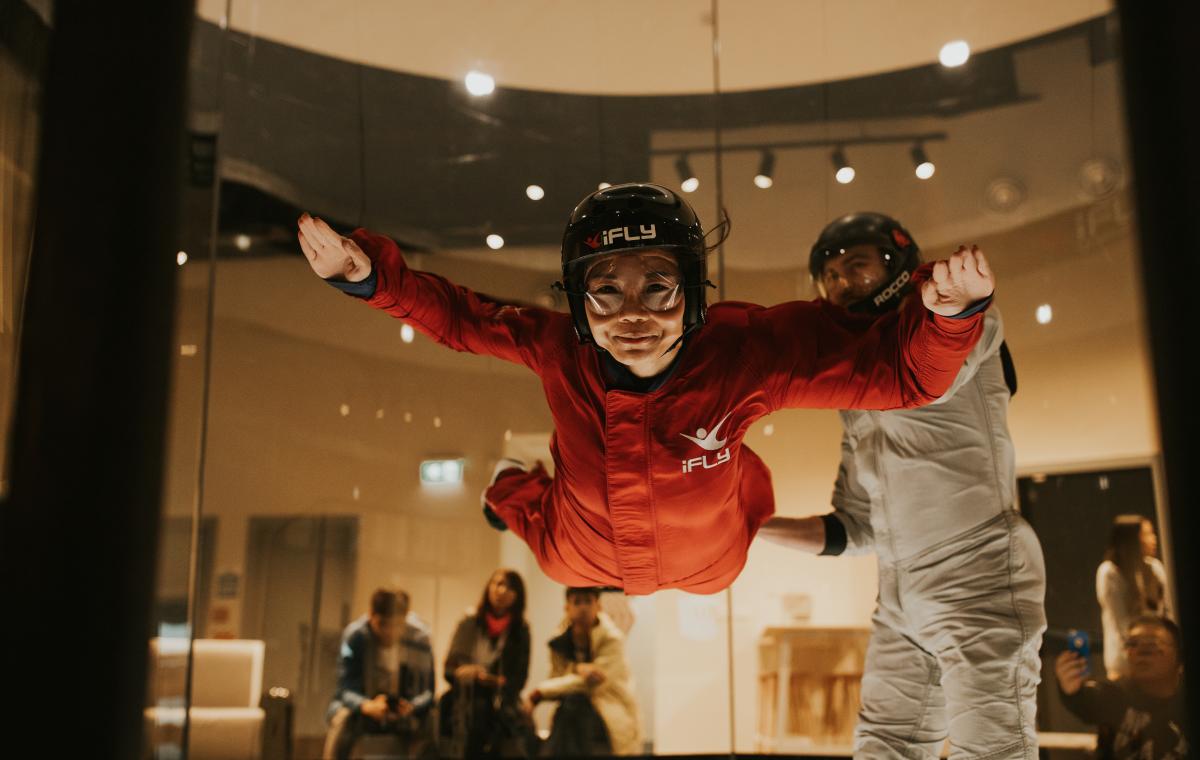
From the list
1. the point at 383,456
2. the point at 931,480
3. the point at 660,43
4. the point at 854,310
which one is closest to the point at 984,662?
the point at 931,480

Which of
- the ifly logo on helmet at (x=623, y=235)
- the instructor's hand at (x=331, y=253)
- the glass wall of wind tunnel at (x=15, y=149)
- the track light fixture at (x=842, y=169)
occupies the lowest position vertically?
the instructor's hand at (x=331, y=253)

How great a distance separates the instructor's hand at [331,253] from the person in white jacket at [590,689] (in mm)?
2656

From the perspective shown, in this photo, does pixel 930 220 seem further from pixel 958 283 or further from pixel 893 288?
pixel 958 283

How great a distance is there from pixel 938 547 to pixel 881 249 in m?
0.93

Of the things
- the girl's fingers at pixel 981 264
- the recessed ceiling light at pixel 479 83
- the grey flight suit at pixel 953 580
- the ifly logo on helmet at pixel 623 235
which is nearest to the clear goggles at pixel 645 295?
the ifly logo on helmet at pixel 623 235

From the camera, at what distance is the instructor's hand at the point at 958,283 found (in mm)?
1961

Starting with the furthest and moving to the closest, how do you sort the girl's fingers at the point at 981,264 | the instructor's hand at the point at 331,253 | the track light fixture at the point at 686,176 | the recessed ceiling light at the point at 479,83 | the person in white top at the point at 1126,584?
the recessed ceiling light at the point at 479,83 → the track light fixture at the point at 686,176 → the person in white top at the point at 1126,584 → the instructor's hand at the point at 331,253 → the girl's fingers at the point at 981,264

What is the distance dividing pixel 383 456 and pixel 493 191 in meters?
1.42

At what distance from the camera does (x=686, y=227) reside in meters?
2.41

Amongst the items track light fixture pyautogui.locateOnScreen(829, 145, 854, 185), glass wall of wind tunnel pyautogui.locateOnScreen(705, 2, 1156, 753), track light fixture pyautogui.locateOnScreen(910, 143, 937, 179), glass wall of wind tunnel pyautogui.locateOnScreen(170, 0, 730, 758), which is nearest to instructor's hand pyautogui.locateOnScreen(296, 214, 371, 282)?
glass wall of wind tunnel pyautogui.locateOnScreen(170, 0, 730, 758)

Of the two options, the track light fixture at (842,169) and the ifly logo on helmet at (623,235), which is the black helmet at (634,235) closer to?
the ifly logo on helmet at (623,235)

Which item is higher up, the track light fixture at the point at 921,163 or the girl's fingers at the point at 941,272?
the track light fixture at the point at 921,163

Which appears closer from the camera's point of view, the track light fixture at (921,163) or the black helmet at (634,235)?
the black helmet at (634,235)

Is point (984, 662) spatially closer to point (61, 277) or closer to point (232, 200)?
point (61, 277)
